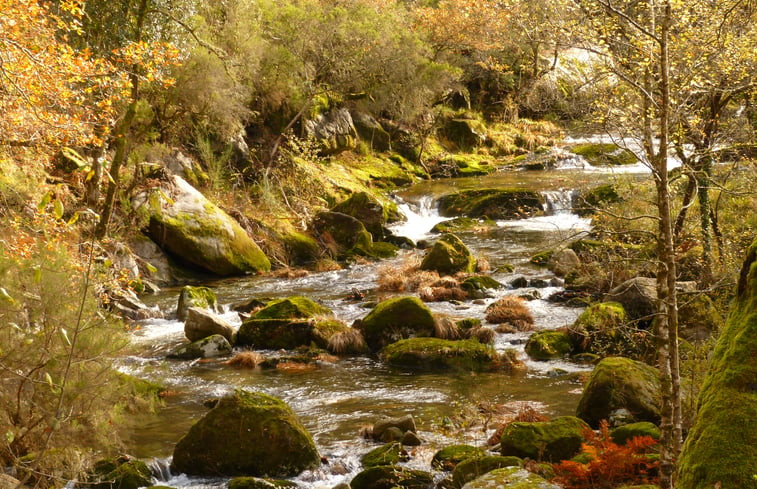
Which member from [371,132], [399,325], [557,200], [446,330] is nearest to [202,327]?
[399,325]

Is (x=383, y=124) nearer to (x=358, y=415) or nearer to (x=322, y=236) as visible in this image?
(x=322, y=236)

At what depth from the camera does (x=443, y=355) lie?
11.5m

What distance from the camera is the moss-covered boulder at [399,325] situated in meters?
12.5

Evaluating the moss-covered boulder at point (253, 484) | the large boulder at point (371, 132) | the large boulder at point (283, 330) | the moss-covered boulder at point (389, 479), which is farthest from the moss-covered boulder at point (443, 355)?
the large boulder at point (371, 132)

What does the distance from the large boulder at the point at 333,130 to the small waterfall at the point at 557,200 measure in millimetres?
9375

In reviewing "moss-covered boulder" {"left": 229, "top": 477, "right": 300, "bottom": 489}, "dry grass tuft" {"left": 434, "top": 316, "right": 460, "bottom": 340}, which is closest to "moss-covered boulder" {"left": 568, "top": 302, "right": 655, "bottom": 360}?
"dry grass tuft" {"left": 434, "top": 316, "right": 460, "bottom": 340}

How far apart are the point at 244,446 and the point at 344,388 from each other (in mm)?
3253

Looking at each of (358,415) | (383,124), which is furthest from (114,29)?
(383,124)

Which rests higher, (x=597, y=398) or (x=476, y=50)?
(x=476, y=50)

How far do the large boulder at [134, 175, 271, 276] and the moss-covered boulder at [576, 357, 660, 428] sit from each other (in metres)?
11.8

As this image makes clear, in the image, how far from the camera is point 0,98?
25.8 ft

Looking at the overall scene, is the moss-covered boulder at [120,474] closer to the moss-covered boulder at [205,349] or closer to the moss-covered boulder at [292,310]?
the moss-covered boulder at [205,349]

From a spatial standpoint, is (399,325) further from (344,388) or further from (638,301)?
(638,301)

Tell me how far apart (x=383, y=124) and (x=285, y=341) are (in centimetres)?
2402
